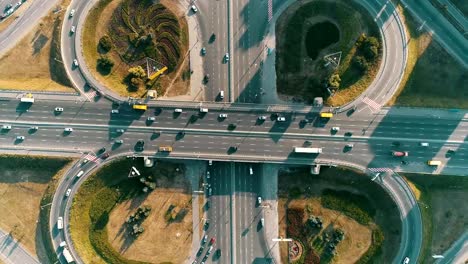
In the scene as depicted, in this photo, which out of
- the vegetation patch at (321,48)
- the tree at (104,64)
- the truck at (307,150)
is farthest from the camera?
the vegetation patch at (321,48)

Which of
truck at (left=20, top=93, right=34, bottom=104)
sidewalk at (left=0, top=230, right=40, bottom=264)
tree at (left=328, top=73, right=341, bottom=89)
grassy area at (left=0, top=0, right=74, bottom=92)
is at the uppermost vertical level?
tree at (left=328, top=73, right=341, bottom=89)

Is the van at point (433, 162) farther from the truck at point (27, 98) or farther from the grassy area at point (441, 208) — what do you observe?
the truck at point (27, 98)

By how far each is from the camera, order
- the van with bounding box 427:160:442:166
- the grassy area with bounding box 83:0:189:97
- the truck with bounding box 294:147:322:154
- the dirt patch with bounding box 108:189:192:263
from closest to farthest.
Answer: the truck with bounding box 294:147:322:154 < the van with bounding box 427:160:442:166 < the grassy area with bounding box 83:0:189:97 < the dirt patch with bounding box 108:189:192:263

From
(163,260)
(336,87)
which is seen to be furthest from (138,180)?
(336,87)

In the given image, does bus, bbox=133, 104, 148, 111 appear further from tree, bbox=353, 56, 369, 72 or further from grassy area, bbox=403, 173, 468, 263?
grassy area, bbox=403, 173, 468, 263

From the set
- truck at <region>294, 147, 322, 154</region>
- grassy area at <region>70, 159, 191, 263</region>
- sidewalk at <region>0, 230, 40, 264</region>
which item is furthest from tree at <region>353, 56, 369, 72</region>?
sidewalk at <region>0, 230, 40, 264</region>

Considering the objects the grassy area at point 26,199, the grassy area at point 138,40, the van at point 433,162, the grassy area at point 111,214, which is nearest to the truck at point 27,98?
the grassy area at point 26,199

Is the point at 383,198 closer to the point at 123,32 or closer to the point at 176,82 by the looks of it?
the point at 176,82
